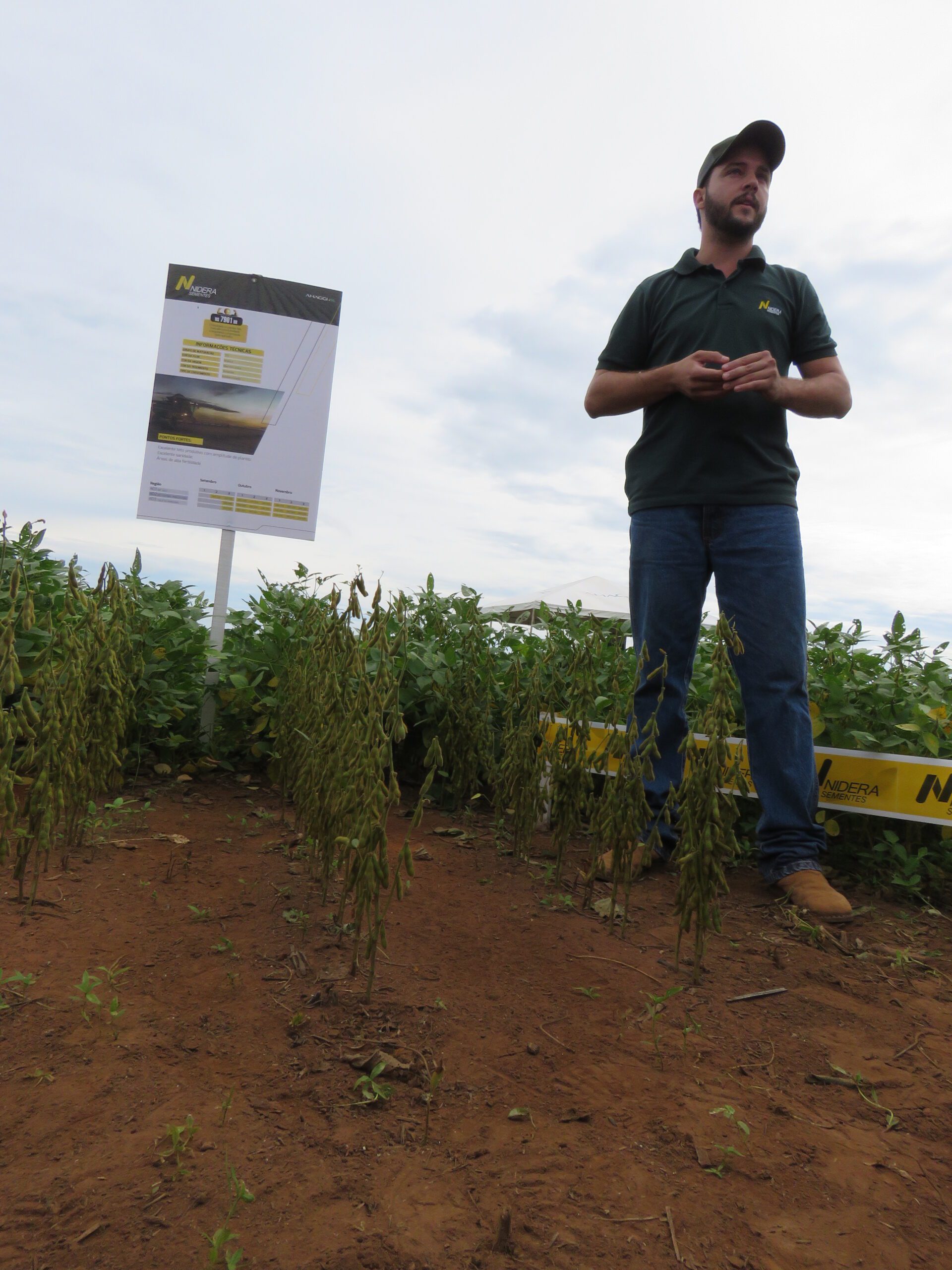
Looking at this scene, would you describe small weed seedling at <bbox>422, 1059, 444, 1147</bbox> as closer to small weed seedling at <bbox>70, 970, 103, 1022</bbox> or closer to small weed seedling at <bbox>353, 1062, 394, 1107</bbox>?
small weed seedling at <bbox>353, 1062, 394, 1107</bbox>

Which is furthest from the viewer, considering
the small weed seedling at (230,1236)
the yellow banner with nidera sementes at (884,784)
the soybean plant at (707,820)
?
the yellow banner with nidera sementes at (884,784)

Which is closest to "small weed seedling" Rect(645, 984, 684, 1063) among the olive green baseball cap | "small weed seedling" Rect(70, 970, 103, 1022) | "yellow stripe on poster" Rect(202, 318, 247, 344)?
"small weed seedling" Rect(70, 970, 103, 1022)

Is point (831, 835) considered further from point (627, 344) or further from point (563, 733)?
point (627, 344)

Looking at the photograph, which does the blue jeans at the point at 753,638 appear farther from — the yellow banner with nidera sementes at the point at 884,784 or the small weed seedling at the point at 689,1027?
the small weed seedling at the point at 689,1027

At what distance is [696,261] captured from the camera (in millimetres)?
3287

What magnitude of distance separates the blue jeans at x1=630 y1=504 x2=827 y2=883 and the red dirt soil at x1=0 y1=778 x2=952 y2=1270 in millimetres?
494

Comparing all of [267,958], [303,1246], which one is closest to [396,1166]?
[303,1246]

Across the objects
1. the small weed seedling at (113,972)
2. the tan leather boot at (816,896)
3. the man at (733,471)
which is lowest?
the small weed seedling at (113,972)

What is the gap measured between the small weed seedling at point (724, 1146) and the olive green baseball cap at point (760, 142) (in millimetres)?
3066

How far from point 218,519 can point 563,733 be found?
8.23ft

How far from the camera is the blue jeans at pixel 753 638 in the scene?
2.99m

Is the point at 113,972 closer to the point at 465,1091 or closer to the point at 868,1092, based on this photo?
the point at 465,1091

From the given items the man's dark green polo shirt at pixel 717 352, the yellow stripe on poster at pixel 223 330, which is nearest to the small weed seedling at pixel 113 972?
the man's dark green polo shirt at pixel 717 352

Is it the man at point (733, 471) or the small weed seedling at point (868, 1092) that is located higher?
the man at point (733, 471)
